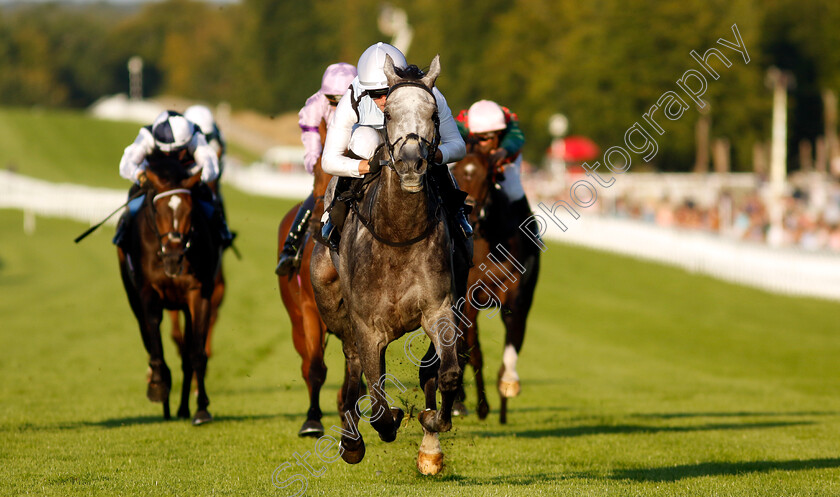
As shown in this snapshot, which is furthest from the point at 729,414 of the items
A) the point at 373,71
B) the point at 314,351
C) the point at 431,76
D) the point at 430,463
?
the point at 431,76

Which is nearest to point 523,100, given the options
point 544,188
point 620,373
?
point 544,188

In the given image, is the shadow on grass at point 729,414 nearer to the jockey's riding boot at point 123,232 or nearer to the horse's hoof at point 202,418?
the horse's hoof at point 202,418

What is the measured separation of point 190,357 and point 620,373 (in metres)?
6.93

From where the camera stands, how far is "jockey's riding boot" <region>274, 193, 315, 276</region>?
8.56 meters

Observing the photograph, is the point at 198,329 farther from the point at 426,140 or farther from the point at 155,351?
the point at 426,140

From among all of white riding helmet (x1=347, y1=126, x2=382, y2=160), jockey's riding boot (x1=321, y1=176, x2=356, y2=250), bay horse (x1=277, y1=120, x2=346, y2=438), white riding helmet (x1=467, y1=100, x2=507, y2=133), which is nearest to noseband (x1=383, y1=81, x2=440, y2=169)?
white riding helmet (x1=347, y1=126, x2=382, y2=160)

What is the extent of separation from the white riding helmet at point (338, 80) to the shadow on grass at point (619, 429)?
2871 mm

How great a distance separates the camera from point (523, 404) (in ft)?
38.0

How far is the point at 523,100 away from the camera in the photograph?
6981 centimetres

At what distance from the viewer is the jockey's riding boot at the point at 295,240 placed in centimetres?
856

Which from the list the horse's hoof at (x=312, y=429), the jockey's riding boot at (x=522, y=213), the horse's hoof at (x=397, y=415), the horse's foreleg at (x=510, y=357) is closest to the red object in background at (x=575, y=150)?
the jockey's riding boot at (x=522, y=213)

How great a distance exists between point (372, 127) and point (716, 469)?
126 inches

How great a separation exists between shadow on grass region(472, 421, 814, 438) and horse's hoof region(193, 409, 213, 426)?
7.27 ft

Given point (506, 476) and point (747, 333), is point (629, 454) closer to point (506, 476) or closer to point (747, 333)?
point (506, 476)
